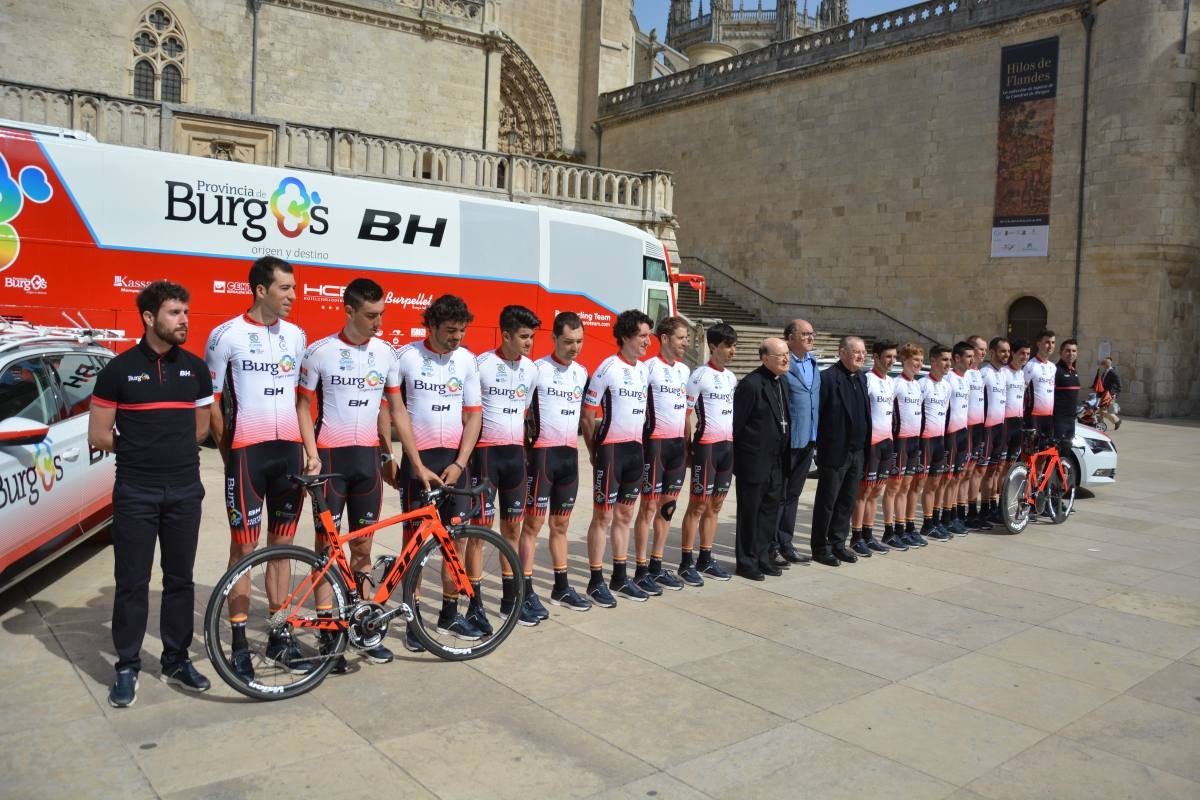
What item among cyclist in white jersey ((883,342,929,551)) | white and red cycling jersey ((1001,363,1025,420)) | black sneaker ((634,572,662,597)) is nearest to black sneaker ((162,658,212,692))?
black sneaker ((634,572,662,597))

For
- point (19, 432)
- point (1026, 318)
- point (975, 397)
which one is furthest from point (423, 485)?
point (1026, 318)

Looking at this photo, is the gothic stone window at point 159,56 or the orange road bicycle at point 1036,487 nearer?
the orange road bicycle at point 1036,487

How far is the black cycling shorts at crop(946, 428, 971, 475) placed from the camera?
8.84m

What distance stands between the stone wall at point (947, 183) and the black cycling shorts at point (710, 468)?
63.0 ft

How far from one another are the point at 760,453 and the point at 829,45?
24.4 metres

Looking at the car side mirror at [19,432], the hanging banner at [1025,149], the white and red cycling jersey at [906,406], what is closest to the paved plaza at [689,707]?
the car side mirror at [19,432]

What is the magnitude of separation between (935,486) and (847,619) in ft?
10.1

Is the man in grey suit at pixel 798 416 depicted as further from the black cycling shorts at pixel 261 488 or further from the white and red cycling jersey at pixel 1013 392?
the black cycling shorts at pixel 261 488

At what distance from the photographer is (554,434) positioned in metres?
5.93

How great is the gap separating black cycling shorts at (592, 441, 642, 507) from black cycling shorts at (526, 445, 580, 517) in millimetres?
290

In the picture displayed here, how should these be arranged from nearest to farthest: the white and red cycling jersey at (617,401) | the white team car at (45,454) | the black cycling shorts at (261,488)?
the black cycling shorts at (261,488) < the white team car at (45,454) < the white and red cycling jersey at (617,401)

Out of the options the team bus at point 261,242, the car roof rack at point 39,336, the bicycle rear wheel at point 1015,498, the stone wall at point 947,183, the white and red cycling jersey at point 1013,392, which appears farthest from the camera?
the stone wall at point 947,183

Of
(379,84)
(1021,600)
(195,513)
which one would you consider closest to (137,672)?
(195,513)

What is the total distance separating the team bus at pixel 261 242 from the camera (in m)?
10.7
